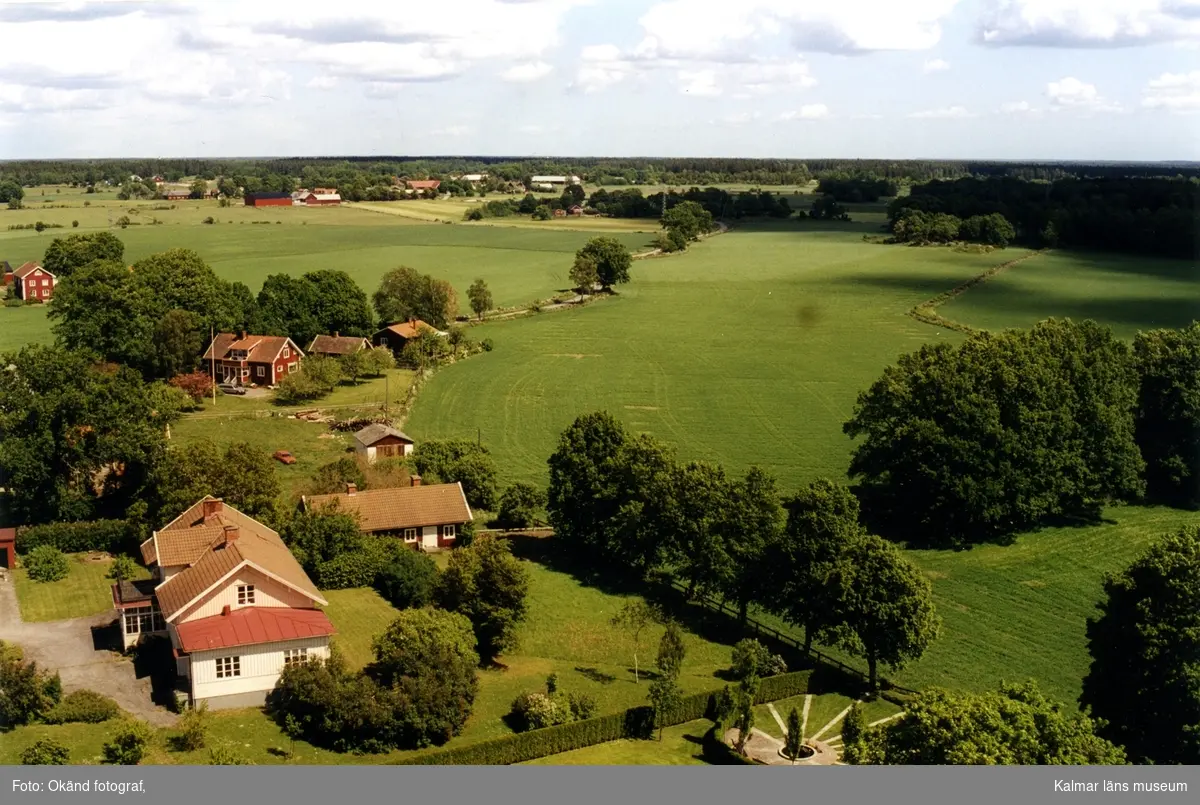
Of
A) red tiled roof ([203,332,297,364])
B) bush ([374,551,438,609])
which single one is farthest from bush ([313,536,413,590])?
red tiled roof ([203,332,297,364])

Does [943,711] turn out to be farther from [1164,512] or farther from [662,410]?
[662,410]

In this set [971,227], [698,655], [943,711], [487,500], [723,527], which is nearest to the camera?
[943,711]

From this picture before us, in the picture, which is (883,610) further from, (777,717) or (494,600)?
(494,600)

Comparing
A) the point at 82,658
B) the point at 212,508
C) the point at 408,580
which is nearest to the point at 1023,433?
the point at 408,580

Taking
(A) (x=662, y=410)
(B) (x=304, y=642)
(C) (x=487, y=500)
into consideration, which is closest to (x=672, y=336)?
(A) (x=662, y=410)

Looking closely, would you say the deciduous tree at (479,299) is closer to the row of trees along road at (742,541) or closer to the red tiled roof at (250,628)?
the row of trees along road at (742,541)

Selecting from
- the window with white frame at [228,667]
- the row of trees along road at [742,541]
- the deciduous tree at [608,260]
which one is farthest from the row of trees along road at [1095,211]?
the window with white frame at [228,667]
